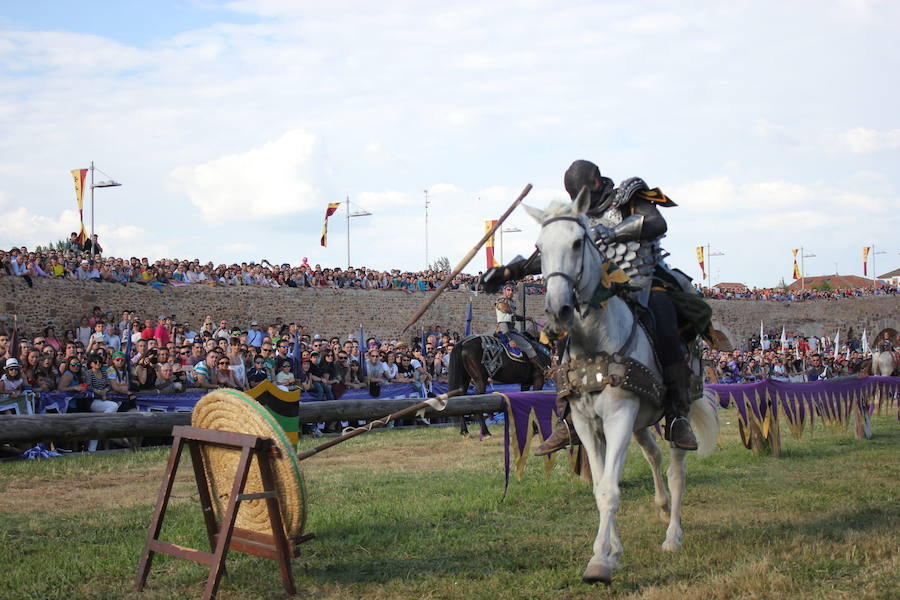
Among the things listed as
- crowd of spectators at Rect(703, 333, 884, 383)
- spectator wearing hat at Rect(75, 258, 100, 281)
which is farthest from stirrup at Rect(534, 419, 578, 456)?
spectator wearing hat at Rect(75, 258, 100, 281)

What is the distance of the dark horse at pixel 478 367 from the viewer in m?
16.1

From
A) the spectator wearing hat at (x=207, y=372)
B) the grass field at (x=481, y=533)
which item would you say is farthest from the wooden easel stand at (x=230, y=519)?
the spectator wearing hat at (x=207, y=372)

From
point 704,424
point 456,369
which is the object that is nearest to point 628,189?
point 704,424

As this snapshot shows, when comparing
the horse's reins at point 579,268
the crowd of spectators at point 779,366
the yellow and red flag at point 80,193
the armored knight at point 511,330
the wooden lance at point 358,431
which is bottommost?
the crowd of spectators at point 779,366

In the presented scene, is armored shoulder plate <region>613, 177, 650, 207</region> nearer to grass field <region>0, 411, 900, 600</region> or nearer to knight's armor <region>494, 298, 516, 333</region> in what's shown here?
grass field <region>0, 411, 900, 600</region>

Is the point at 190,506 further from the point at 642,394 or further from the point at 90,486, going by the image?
the point at 642,394

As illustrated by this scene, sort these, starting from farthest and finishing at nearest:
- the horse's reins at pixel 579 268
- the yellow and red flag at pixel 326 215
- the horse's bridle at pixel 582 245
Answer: the yellow and red flag at pixel 326 215 → the horse's bridle at pixel 582 245 → the horse's reins at pixel 579 268

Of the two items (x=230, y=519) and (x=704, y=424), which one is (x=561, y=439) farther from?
(x=230, y=519)

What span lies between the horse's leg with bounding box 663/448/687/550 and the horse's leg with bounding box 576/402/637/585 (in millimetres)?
1171

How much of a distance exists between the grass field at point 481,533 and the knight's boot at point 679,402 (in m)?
0.82

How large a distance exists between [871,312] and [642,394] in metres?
73.5

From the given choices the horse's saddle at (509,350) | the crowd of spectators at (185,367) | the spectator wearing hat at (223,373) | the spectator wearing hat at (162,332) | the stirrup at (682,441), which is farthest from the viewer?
the spectator wearing hat at (162,332)

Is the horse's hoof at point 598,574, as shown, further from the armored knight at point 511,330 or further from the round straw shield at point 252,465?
the armored knight at point 511,330

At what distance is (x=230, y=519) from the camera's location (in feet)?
15.9
